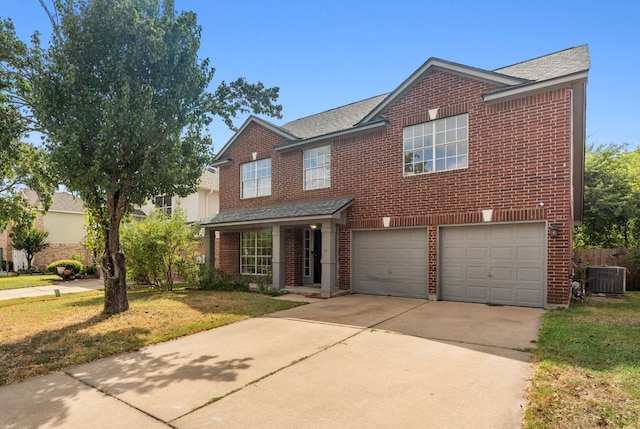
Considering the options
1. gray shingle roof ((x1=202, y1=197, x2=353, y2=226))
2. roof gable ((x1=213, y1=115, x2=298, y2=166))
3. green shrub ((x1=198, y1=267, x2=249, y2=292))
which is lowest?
green shrub ((x1=198, y1=267, x2=249, y2=292))

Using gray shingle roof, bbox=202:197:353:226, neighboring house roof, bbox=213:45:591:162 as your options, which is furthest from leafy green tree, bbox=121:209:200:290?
neighboring house roof, bbox=213:45:591:162

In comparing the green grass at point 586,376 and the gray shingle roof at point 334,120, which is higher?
the gray shingle roof at point 334,120

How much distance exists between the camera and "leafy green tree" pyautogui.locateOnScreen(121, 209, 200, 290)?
45.2 feet

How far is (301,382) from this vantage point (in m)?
4.45

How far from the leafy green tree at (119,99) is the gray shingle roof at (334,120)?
5.30 metres

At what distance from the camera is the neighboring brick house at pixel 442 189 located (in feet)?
30.0

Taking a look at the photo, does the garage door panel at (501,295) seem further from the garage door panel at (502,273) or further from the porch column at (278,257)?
the porch column at (278,257)

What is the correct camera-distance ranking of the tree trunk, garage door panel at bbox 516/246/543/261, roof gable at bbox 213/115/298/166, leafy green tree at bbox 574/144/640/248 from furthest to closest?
leafy green tree at bbox 574/144/640/248
roof gable at bbox 213/115/298/166
garage door panel at bbox 516/246/543/261
the tree trunk

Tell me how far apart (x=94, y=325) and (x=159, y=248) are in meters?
6.23

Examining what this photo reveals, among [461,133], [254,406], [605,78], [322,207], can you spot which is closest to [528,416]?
[254,406]

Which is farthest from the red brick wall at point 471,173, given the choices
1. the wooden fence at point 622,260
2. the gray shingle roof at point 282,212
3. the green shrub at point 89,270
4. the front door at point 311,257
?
the green shrub at point 89,270

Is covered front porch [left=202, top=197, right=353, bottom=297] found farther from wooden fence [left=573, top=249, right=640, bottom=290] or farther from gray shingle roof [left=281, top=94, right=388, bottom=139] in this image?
wooden fence [left=573, top=249, right=640, bottom=290]

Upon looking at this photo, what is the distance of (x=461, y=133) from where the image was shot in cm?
1054

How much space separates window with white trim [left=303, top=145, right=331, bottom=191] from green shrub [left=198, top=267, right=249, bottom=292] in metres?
4.63
